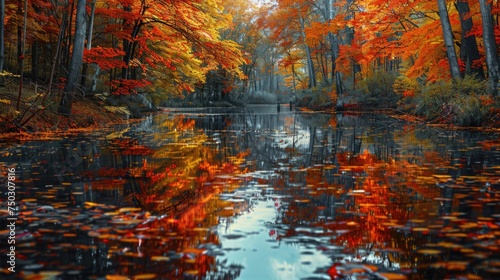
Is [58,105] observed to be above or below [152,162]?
above

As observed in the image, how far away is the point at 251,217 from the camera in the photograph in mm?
4480

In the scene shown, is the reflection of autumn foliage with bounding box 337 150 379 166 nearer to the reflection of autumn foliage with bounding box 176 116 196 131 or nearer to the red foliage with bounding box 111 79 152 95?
the reflection of autumn foliage with bounding box 176 116 196 131

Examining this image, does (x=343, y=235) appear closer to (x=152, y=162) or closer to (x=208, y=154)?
(x=152, y=162)

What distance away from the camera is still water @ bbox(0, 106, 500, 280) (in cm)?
312

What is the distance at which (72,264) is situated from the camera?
3.17 meters

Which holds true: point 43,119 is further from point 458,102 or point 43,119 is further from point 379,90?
point 379,90

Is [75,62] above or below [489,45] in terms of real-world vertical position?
below

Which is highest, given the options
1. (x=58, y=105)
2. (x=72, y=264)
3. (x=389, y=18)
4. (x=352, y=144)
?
(x=389, y=18)

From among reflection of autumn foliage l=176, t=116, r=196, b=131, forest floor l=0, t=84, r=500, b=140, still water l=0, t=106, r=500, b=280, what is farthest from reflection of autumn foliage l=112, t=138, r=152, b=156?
reflection of autumn foliage l=176, t=116, r=196, b=131

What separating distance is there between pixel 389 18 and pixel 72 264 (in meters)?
21.6

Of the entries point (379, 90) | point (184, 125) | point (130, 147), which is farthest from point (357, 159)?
point (379, 90)

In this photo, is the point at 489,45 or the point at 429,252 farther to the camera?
the point at 489,45

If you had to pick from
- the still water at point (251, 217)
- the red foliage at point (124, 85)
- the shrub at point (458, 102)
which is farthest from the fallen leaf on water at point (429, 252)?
the red foliage at point (124, 85)

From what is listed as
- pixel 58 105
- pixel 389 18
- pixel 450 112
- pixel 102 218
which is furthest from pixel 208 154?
pixel 389 18
